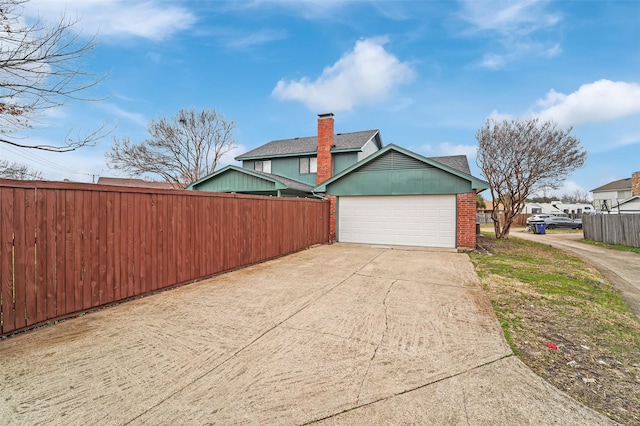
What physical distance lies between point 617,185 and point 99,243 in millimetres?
51261

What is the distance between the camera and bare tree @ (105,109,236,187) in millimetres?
22672

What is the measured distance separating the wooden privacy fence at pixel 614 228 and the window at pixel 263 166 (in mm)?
19676

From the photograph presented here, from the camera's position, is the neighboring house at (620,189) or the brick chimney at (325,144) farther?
the neighboring house at (620,189)

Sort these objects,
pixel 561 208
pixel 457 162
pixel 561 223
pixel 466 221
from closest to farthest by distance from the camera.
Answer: pixel 466 221, pixel 457 162, pixel 561 223, pixel 561 208

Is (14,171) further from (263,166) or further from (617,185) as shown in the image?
(617,185)

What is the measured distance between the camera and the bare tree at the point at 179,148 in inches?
893

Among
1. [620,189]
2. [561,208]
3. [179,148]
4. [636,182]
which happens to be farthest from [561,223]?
[179,148]

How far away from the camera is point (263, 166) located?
2047cm

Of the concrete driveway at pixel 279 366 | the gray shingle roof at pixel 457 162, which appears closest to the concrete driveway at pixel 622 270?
the concrete driveway at pixel 279 366

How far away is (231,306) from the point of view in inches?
184

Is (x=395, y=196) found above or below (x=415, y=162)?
below

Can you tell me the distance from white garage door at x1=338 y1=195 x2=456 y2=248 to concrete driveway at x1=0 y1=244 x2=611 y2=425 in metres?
6.49

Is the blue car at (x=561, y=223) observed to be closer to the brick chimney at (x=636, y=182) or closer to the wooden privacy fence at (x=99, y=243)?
the brick chimney at (x=636, y=182)

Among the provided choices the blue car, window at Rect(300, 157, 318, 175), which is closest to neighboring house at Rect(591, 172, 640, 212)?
the blue car
